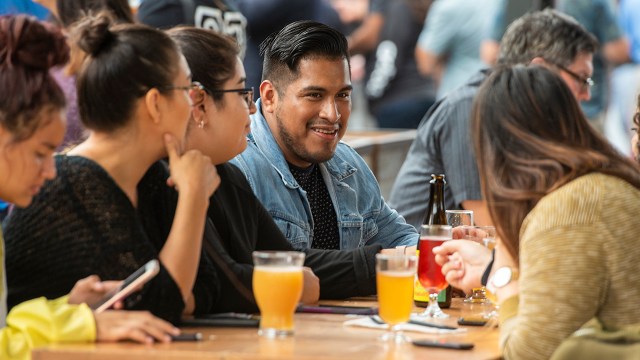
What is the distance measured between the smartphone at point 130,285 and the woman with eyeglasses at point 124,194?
8cm

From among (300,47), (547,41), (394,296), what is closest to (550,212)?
(394,296)

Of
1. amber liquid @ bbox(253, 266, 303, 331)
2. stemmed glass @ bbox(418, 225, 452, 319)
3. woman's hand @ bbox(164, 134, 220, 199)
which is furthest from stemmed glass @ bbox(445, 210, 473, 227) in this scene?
amber liquid @ bbox(253, 266, 303, 331)

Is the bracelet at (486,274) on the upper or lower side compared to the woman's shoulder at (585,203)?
lower

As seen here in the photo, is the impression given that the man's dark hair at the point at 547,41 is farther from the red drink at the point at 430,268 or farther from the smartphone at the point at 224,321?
the smartphone at the point at 224,321

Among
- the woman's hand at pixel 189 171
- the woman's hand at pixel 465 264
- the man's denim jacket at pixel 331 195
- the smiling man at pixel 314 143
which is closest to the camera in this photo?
the woman's hand at pixel 189 171

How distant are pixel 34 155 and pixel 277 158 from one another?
1432 mm

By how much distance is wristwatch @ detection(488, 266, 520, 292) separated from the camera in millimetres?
2740

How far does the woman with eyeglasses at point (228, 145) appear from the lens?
328 cm

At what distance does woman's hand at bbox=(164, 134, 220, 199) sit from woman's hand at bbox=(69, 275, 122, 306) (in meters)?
0.32

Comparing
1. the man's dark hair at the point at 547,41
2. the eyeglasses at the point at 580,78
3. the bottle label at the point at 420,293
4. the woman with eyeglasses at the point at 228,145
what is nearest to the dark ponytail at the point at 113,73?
the woman with eyeglasses at the point at 228,145

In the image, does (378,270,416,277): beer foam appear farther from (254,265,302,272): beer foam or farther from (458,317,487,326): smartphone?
(458,317,487,326): smartphone

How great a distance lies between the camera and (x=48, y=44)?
2699mm

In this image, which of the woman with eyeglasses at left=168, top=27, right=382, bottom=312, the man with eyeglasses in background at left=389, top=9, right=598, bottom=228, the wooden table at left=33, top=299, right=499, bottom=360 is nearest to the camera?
the wooden table at left=33, top=299, right=499, bottom=360

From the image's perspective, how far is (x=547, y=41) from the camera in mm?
5305
